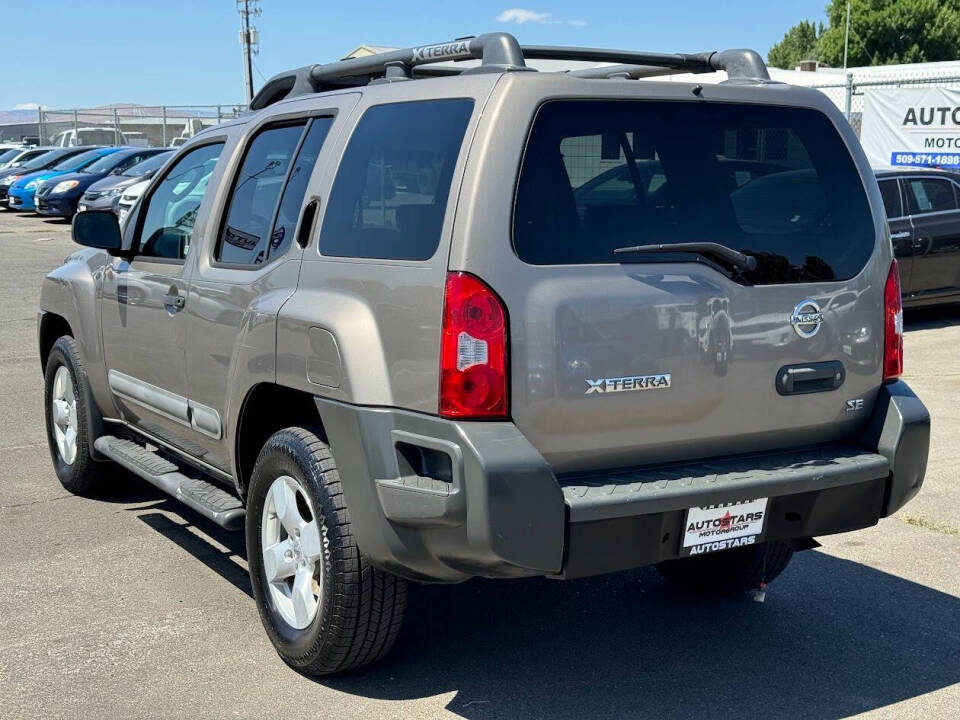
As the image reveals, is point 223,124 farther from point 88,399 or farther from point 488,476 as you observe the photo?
point 488,476

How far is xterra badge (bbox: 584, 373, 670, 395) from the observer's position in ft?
11.4

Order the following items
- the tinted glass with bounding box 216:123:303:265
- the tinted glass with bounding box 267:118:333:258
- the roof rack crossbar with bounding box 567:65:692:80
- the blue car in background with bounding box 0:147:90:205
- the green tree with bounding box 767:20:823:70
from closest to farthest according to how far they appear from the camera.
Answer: the tinted glass with bounding box 267:118:333:258 < the tinted glass with bounding box 216:123:303:265 < the roof rack crossbar with bounding box 567:65:692:80 < the blue car in background with bounding box 0:147:90:205 < the green tree with bounding box 767:20:823:70

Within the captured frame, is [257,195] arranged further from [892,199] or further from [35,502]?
[892,199]

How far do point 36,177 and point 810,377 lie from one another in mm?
27721

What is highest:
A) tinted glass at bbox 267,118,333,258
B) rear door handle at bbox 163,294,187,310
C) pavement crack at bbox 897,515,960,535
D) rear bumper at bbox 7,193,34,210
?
tinted glass at bbox 267,118,333,258

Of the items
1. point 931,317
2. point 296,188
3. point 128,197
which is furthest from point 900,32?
point 296,188

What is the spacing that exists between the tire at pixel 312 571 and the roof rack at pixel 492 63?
137cm

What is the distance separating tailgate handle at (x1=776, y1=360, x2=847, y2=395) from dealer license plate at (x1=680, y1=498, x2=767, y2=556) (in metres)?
0.39

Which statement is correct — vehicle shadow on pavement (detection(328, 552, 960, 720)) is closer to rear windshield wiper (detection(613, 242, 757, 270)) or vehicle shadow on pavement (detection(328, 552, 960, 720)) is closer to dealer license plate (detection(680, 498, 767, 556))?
dealer license plate (detection(680, 498, 767, 556))

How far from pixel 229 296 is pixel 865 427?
7.64 ft

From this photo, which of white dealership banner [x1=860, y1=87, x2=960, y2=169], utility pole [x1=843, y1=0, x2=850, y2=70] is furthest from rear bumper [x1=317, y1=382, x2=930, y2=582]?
utility pole [x1=843, y1=0, x2=850, y2=70]

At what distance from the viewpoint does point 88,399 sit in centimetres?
586

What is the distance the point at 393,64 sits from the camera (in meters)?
4.25

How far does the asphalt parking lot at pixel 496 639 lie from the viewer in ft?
12.6
